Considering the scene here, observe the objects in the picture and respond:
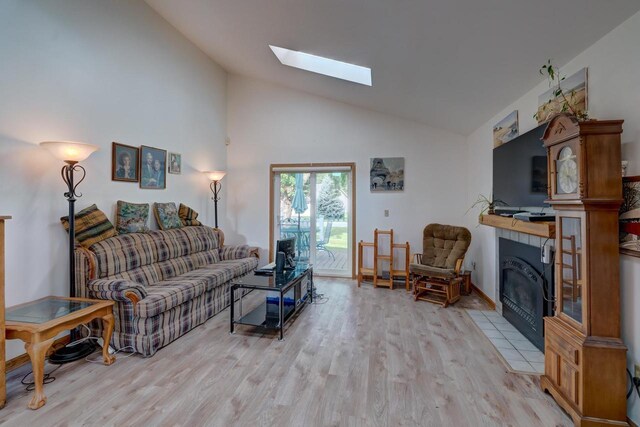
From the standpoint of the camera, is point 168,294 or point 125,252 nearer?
point 168,294

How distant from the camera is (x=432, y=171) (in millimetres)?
4738

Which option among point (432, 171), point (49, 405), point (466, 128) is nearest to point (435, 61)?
point (466, 128)

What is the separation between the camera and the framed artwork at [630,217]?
155 centimetres

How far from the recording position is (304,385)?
6.79ft

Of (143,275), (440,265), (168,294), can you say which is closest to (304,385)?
(168,294)

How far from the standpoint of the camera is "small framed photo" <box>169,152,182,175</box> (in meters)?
4.07

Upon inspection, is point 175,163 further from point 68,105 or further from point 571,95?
point 571,95

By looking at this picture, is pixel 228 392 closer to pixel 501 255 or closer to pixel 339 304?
pixel 339 304

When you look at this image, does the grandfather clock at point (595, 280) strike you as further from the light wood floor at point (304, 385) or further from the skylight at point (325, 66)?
the skylight at point (325, 66)

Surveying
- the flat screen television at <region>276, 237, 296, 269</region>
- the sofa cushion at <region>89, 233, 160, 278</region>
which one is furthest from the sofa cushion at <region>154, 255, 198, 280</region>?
the flat screen television at <region>276, 237, 296, 269</region>

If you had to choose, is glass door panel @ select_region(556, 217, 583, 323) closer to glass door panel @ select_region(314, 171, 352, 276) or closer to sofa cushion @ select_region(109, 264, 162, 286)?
glass door panel @ select_region(314, 171, 352, 276)

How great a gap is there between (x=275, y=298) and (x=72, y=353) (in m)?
1.79

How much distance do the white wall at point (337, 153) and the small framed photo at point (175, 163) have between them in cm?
121

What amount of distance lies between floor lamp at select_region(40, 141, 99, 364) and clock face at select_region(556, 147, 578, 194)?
142 inches
